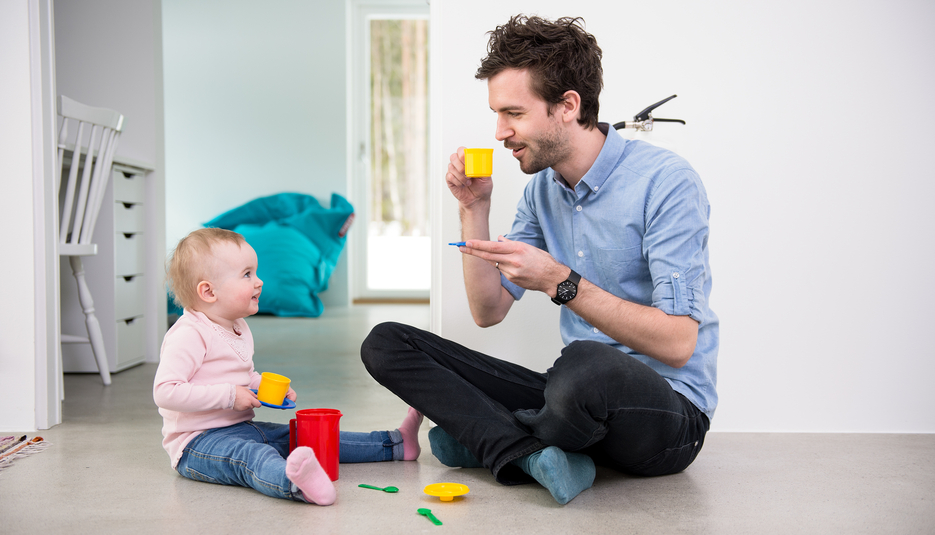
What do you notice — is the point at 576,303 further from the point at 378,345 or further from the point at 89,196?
the point at 89,196

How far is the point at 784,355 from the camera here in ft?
6.39

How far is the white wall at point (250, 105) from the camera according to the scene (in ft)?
17.2

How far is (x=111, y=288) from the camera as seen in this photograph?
109 inches

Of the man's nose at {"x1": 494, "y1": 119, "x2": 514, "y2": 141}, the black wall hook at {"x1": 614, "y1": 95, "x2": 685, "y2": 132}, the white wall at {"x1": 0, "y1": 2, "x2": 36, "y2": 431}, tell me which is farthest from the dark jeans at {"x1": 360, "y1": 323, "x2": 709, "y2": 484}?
the white wall at {"x1": 0, "y1": 2, "x2": 36, "y2": 431}

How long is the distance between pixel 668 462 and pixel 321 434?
2.35ft

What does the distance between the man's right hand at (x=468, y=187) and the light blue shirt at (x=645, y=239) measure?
0.51 ft

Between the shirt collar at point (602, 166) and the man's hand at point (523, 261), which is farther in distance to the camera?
the shirt collar at point (602, 166)

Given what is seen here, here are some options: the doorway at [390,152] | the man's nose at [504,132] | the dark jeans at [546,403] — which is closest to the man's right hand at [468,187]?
the man's nose at [504,132]

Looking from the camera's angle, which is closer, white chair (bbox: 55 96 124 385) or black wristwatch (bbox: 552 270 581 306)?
black wristwatch (bbox: 552 270 581 306)

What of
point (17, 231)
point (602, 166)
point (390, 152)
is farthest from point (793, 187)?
point (390, 152)

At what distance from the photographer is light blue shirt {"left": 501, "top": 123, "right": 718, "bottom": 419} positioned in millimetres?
1315

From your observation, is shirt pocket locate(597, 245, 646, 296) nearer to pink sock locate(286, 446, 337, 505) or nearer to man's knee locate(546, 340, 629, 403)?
man's knee locate(546, 340, 629, 403)

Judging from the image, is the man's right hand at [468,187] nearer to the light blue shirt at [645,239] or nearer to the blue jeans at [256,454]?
the light blue shirt at [645,239]

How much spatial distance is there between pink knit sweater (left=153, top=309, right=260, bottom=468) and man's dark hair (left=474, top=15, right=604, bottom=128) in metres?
0.84
